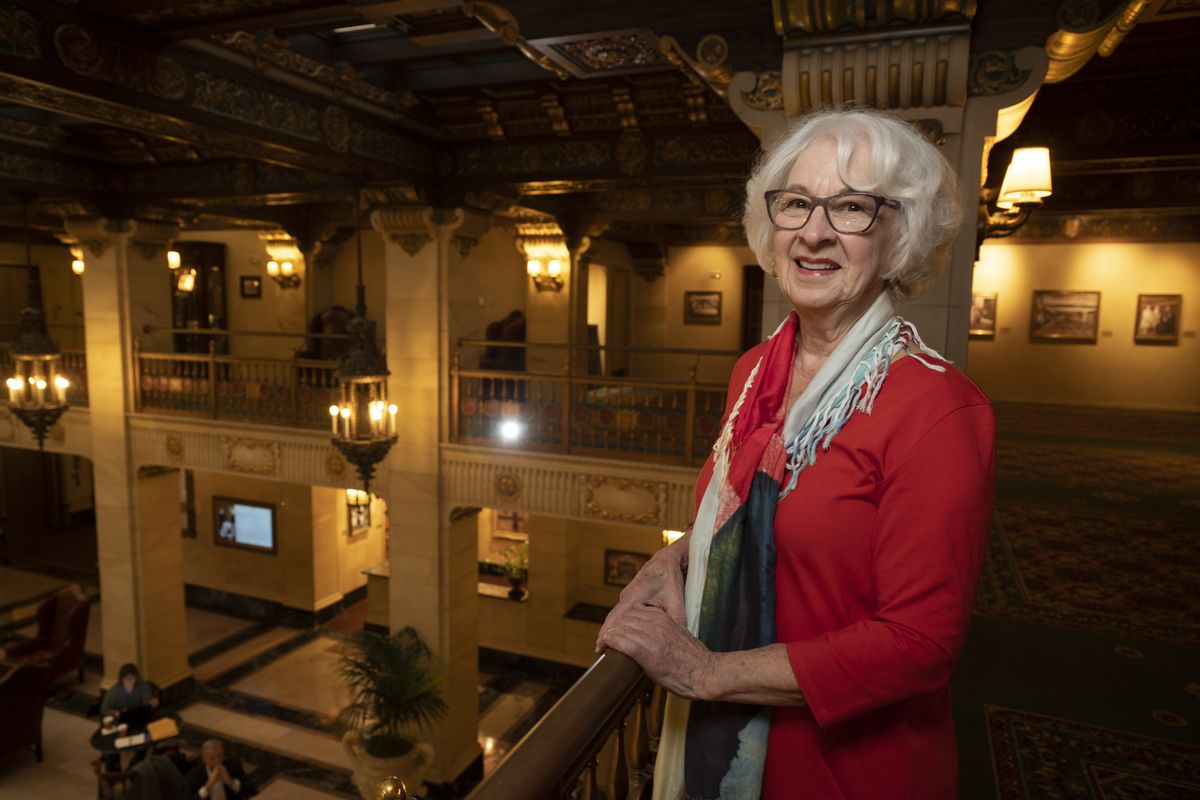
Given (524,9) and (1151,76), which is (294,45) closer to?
(524,9)

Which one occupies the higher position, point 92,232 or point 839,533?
point 92,232

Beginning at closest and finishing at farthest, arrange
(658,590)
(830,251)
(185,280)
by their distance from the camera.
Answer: (830,251)
(658,590)
(185,280)

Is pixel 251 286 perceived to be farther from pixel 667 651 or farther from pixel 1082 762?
pixel 667 651

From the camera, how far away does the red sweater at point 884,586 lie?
962 mm

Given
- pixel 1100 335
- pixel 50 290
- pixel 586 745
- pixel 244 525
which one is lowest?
pixel 244 525

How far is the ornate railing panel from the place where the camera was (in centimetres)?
885

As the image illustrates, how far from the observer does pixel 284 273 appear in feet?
41.3

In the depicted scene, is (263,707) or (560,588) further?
(560,588)

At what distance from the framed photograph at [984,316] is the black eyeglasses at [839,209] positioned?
13.6 meters

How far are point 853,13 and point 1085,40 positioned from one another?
2.75 feet

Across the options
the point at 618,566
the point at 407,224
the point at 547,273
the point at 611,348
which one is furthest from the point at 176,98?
the point at 618,566

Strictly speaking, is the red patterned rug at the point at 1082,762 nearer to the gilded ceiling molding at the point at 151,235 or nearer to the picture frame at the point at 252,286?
the gilded ceiling molding at the point at 151,235

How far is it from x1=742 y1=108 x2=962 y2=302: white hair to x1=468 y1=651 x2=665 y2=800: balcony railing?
30.1 inches

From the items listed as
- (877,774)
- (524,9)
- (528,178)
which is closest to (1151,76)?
(524,9)
